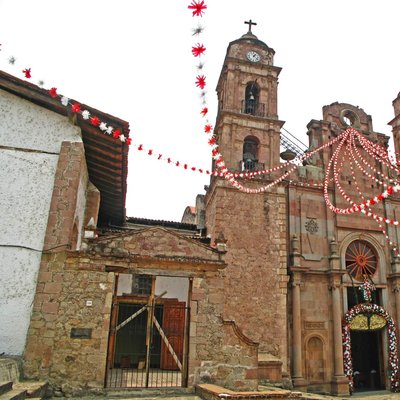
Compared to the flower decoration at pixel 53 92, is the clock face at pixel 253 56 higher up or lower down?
higher up

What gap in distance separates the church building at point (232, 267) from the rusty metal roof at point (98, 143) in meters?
0.05

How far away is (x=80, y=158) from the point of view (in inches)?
370

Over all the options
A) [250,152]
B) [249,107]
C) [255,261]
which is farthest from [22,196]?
[249,107]

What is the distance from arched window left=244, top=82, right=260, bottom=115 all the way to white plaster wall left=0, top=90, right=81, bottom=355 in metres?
10.9

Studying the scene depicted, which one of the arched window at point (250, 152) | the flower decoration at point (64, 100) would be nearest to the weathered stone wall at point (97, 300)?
the flower decoration at point (64, 100)

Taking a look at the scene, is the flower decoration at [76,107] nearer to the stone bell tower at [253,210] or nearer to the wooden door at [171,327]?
the stone bell tower at [253,210]

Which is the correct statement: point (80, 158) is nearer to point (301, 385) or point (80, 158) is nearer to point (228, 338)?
point (228, 338)

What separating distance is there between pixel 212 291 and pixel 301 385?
836 centimetres

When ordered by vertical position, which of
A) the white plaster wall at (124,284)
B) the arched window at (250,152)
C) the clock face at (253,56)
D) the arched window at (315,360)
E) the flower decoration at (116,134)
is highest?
the clock face at (253,56)

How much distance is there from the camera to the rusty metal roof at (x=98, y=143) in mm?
9242

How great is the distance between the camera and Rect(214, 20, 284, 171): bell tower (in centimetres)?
1750

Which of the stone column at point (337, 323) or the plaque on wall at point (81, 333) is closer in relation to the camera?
the plaque on wall at point (81, 333)

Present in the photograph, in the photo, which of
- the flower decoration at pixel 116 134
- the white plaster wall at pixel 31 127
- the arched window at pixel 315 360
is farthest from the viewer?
the arched window at pixel 315 360

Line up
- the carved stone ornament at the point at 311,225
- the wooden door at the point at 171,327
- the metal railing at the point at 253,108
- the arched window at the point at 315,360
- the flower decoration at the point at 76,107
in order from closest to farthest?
1. the flower decoration at the point at 76,107
2. the wooden door at the point at 171,327
3. the arched window at the point at 315,360
4. the carved stone ornament at the point at 311,225
5. the metal railing at the point at 253,108
